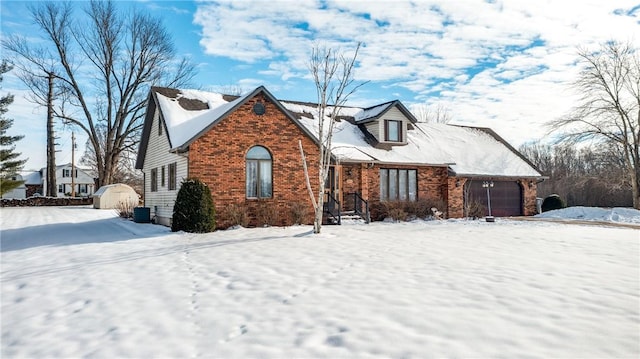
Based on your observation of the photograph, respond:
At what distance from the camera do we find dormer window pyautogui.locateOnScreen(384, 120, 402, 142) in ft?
70.2

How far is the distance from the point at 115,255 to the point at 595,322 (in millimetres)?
9009

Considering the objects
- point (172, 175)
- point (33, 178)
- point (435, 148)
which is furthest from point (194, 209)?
point (33, 178)

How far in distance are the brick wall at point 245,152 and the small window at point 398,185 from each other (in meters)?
4.51

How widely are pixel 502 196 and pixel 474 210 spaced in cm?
298

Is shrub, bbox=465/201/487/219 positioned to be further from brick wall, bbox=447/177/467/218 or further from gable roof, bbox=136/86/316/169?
gable roof, bbox=136/86/316/169

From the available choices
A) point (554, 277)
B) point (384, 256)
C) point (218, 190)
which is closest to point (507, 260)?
point (554, 277)

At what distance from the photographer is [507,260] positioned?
8.30 metres

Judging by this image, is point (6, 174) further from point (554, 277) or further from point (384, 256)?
point (554, 277)

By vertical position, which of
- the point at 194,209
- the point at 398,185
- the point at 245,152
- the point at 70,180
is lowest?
the point at 194,209

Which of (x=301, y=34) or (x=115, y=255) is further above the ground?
(x=301, y=34)

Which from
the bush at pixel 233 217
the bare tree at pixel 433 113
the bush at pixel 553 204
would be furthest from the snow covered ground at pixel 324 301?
the bare tree at pixel 433 113

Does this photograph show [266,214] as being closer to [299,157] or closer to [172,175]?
[299,157]

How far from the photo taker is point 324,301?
556 cm

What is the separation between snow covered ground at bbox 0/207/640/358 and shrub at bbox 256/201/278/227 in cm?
489
